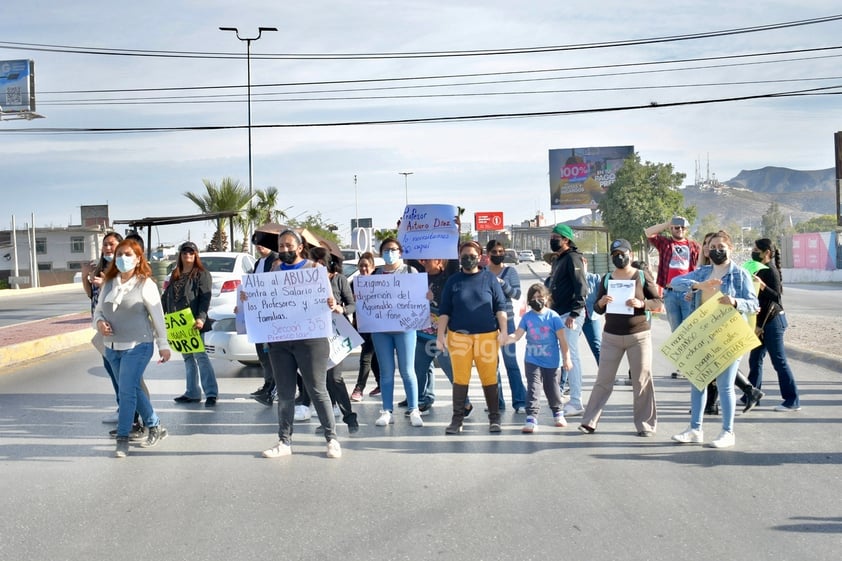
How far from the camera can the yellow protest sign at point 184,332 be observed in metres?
9.97

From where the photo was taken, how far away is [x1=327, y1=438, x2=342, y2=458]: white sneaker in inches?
291

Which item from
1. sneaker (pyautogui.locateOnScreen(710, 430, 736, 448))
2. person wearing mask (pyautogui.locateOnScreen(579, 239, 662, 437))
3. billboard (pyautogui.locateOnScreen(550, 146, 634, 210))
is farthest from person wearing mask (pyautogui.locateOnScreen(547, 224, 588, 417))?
billboard (pyautogui.locateOnScreen(550, 146, 634, 210))

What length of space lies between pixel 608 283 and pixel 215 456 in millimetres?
3719

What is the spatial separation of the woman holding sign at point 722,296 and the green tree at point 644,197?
49580mm

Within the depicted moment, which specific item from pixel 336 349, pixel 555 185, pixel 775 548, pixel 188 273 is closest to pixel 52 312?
pixel 188 273

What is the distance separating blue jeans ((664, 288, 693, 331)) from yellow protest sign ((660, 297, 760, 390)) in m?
1.77

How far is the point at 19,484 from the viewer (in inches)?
263

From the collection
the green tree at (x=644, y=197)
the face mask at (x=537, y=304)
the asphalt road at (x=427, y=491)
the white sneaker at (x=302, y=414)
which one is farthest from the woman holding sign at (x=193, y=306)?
the green tree at (x=644, y=197)

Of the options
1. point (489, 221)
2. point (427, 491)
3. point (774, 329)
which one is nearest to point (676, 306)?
point (774, 329)

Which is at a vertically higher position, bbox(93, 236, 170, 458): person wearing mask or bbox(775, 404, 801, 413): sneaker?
bbox(93, 236, 170, 458): person wearing mask

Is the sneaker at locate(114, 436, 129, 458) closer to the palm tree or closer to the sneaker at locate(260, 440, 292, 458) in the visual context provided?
the sneaker at locate(260, 440, 292, 458)

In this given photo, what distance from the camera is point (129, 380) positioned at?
7547 millimetres

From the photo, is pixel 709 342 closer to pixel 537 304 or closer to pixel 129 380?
pixel 537 304

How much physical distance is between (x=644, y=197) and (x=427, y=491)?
53985mm
